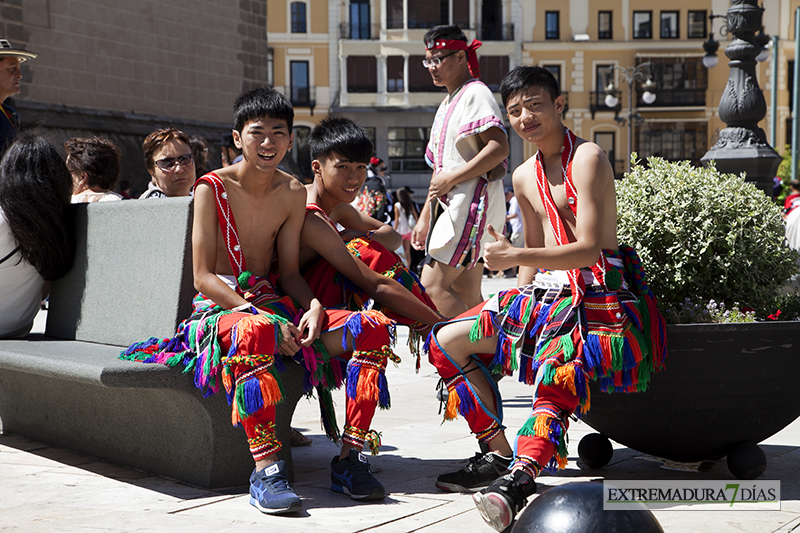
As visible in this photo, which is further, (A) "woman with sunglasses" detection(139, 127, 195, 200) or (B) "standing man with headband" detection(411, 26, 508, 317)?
(A) "woman with sunglasses" detection(139, 127, 195, 200)

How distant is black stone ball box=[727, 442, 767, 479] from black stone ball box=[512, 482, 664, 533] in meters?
1.59

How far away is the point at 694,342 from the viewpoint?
11.3ft

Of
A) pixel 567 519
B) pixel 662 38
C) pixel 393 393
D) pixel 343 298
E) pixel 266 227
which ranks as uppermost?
pixel 662 38

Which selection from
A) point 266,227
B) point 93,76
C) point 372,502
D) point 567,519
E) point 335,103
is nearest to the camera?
point 567,519

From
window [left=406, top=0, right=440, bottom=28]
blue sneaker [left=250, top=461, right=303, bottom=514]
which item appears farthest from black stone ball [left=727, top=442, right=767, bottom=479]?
window [left=406, top=0, right=440, bottom=28]

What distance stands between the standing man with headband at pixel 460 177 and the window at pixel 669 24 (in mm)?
46421

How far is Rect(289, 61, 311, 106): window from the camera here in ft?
149

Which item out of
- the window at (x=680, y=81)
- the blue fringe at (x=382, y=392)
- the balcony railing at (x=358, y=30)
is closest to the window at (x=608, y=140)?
the window at (x=680, y=81)

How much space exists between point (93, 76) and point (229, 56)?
13.2 feet

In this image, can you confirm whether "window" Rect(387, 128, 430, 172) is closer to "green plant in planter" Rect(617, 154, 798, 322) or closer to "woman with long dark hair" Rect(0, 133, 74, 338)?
"woman with long dark hair" Rect(0, 133, 74, 338)

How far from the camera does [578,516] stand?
6.73 ft

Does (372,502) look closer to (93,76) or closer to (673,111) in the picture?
(93,76)

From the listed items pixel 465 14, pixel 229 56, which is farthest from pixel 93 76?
pixel 465 14

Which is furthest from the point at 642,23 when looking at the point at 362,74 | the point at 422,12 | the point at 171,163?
the point at 171,163
